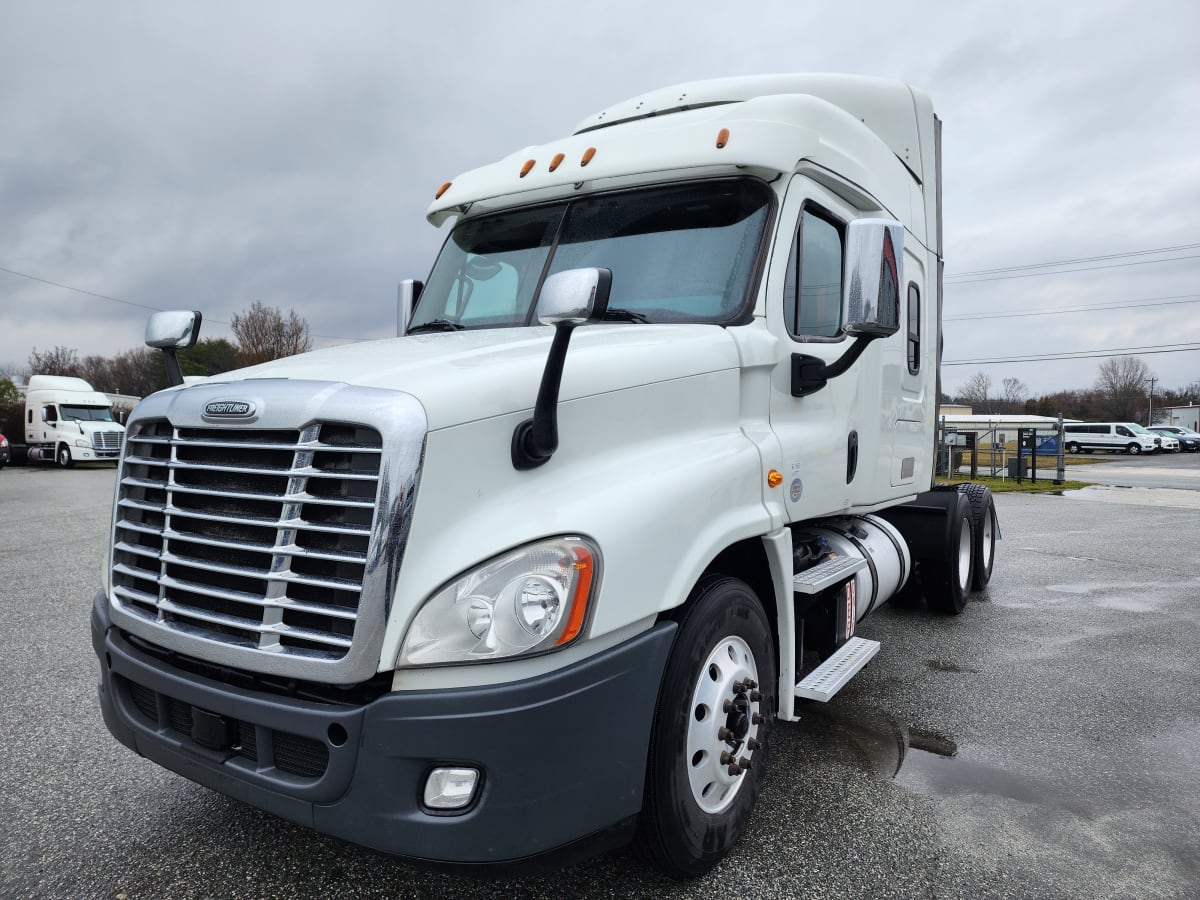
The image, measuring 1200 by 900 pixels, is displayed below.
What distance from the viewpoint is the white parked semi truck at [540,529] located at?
2.11 m

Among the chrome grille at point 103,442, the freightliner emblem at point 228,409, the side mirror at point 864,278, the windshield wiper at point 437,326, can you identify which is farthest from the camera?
the chrome grille at point 103,442

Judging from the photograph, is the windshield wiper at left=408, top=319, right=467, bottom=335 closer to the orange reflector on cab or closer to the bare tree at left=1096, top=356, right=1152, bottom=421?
the orange reflector on cab

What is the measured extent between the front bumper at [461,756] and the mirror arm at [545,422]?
59 centimetres

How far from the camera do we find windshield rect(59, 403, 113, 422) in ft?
95.5

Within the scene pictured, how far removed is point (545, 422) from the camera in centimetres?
229

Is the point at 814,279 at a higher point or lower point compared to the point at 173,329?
higher

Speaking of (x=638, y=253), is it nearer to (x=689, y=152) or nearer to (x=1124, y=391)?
(x=689, y=152)

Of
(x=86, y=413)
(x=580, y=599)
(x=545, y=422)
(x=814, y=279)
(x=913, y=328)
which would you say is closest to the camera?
(x=580, y=599)

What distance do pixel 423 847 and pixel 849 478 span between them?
107 inches

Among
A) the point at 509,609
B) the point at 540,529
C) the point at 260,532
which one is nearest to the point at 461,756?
the point at 509,609

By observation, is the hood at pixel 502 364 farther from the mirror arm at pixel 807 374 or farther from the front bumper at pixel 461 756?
the front bumper at pixel 461 756

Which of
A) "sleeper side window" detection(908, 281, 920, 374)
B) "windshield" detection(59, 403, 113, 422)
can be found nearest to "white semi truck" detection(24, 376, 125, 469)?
"windshield" detection(59, 403, 113, 422)

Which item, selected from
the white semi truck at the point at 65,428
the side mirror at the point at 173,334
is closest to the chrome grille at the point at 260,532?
the side mirror at the point at 173,334

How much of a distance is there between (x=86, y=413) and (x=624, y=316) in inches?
1287
